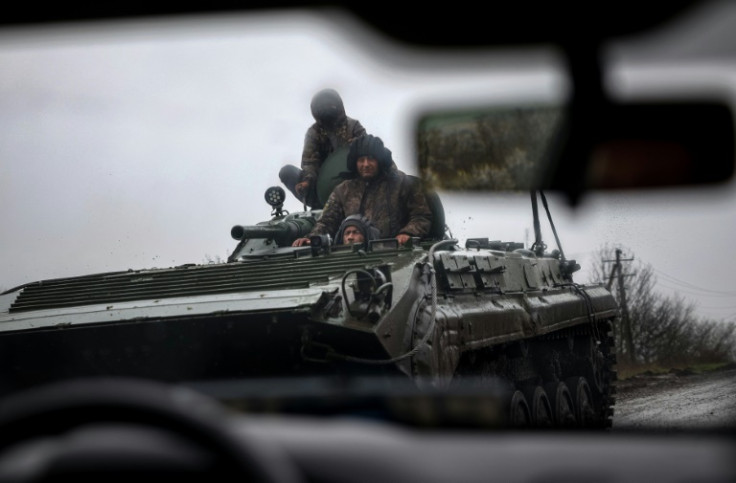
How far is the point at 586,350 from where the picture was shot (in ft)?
44.1

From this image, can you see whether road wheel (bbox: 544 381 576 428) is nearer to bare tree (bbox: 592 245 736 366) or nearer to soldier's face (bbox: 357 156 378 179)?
soldier's face (bbox: 357 156 378 179)

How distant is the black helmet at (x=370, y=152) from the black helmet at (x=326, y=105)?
1.98ft

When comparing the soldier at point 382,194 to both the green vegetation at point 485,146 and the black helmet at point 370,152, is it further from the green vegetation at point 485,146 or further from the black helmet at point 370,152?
the green vegetation at point 485,146

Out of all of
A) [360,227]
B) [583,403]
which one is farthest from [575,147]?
[583,403]

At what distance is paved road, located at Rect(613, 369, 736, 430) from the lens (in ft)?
42.3

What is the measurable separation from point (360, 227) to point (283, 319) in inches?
78.2

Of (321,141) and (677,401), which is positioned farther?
(677,401)

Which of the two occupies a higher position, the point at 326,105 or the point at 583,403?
the point at 326,105

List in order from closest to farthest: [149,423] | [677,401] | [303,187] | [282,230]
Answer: [149,423], [282,230], [303,187], [677,401]

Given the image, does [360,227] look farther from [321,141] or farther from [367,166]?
[321,141]

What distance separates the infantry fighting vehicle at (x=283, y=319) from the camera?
682cm

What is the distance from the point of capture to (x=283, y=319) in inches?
266

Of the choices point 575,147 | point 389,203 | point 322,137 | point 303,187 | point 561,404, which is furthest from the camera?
point 561,404

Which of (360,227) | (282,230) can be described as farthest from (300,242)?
(360,227)
